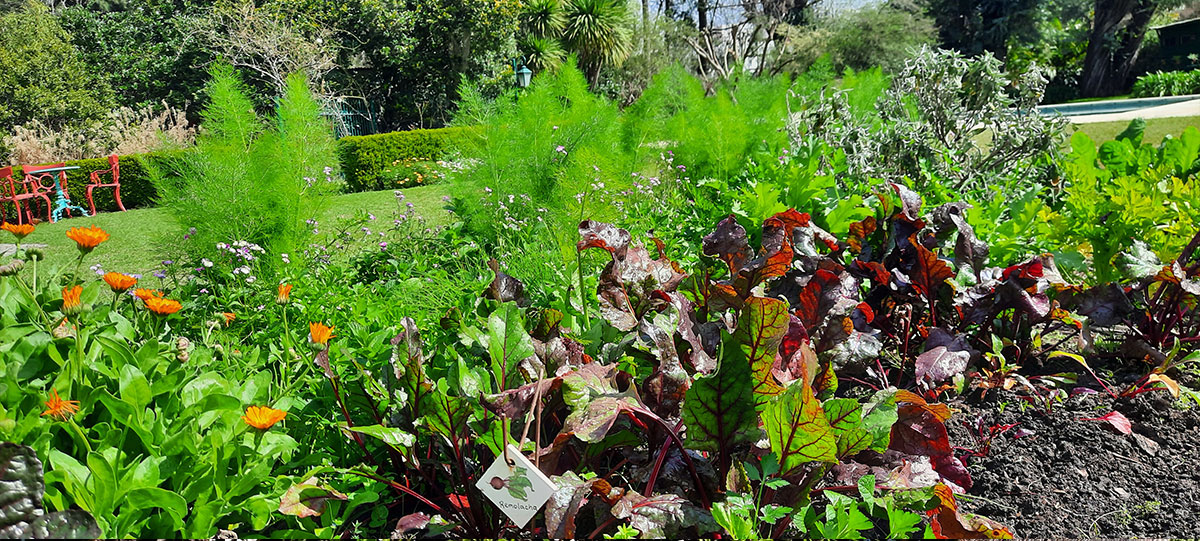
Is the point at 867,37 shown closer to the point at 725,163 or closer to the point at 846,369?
the point at 725,163

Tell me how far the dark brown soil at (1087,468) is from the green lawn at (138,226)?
3777 millimetres

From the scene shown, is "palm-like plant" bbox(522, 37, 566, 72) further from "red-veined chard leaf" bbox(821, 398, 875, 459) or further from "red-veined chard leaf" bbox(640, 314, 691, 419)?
"red-veined chard leaf" bbox(821, 398, 875, 459)

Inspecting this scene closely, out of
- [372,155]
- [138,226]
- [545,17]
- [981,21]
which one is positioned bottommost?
[138,226]

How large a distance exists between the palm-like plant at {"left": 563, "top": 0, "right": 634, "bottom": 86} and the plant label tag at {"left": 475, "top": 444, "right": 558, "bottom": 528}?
1706 centimetres

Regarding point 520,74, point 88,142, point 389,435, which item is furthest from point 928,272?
point 520,74

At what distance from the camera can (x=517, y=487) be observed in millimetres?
1116

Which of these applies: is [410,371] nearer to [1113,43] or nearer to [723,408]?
[723,408]

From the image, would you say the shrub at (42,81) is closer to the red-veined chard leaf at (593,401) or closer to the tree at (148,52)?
the tree at (148,52)

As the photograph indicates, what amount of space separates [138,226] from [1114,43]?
30770 mm

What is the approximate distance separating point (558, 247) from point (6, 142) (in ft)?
43.4

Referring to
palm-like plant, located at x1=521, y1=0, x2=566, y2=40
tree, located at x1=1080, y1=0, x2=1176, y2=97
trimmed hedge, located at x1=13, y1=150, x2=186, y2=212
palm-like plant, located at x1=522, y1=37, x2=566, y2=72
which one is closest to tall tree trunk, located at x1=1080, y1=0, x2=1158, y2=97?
tree, located at x1=1080, y1=0, x2=1176, y2=97

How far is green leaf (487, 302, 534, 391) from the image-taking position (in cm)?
137

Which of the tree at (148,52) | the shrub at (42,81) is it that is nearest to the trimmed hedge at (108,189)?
the shrub at (42,81)

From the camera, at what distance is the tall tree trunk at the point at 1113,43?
2631 cm
